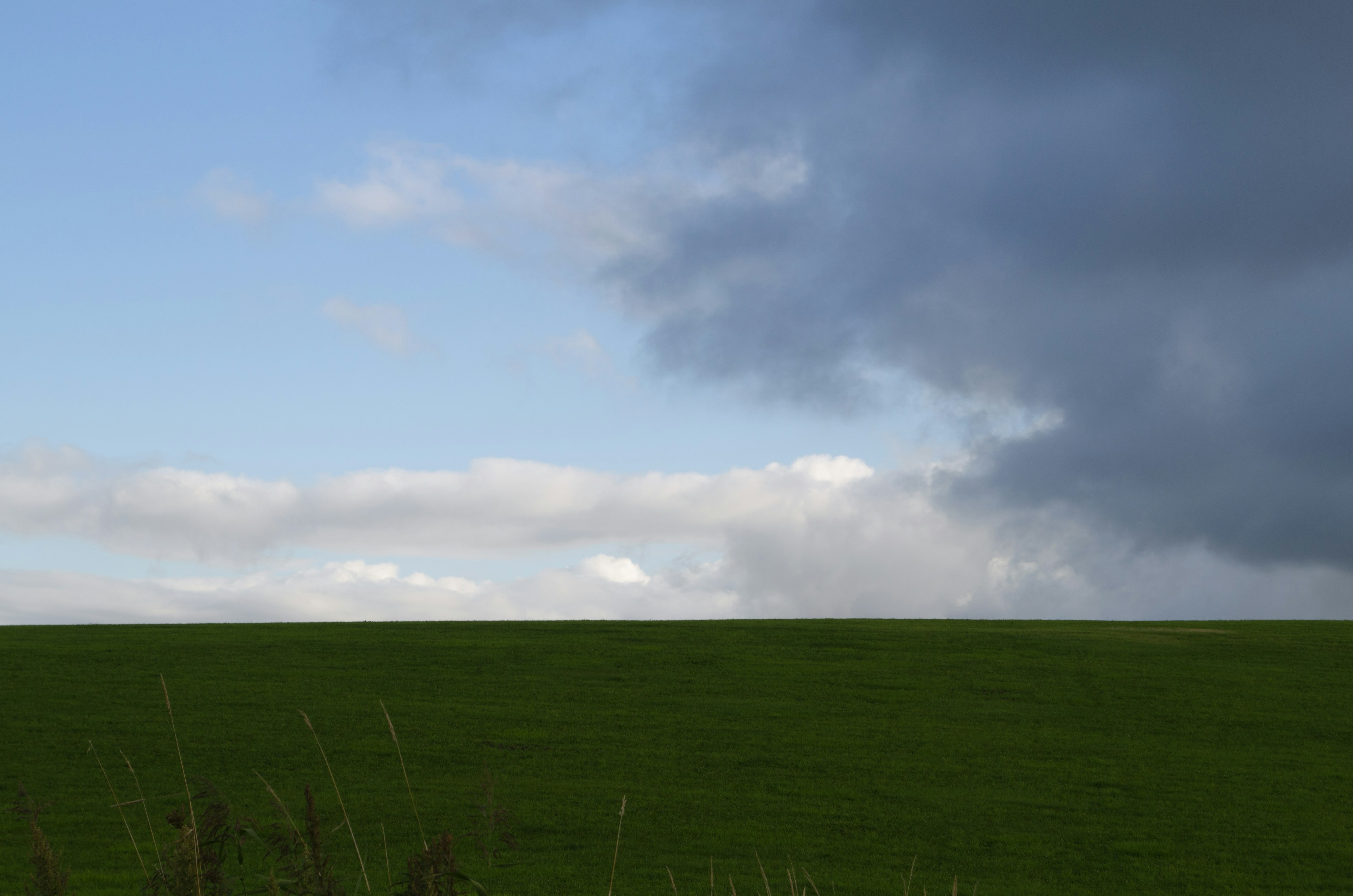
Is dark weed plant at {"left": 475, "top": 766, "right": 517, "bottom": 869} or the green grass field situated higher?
dark weed plant at {"left": 475, "top": 766, "right": 517, "bottom": 869}

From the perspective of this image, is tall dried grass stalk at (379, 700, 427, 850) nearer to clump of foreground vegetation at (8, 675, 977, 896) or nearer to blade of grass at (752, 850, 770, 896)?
clump of foreground vegetation at (8, 675, 977, 896)

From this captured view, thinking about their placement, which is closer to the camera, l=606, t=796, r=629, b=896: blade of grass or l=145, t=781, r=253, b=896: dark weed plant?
l=145, t=781, r=253, b=896: dark weed plant

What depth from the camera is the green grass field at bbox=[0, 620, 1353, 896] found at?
513 inches

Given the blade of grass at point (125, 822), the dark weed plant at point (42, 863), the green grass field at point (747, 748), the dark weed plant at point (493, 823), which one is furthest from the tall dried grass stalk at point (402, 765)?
the green grass field at point (747, 748)

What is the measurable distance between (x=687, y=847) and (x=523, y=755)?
5.89 m

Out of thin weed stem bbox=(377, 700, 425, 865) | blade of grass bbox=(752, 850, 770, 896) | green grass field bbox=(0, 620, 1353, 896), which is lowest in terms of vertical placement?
green grass field bbox=(0, 620, 1353, 896)

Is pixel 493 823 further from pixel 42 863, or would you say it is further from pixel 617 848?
pixel 617 848

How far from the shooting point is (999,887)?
12023mm

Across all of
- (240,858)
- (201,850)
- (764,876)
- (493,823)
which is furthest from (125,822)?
(764,876)

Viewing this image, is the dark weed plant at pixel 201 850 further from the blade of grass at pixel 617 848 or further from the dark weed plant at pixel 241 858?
the blade of grass at pixel 617 848

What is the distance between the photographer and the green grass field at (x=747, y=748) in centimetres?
1304

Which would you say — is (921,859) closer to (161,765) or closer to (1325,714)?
(161,765)

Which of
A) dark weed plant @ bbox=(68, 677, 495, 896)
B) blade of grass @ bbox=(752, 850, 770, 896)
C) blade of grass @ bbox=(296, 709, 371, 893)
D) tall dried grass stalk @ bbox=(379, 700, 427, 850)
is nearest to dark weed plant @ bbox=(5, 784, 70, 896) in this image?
dark weed plant @ bbox=(68, 677, 495, 896)

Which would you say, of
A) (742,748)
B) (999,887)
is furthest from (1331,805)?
(742,748)
